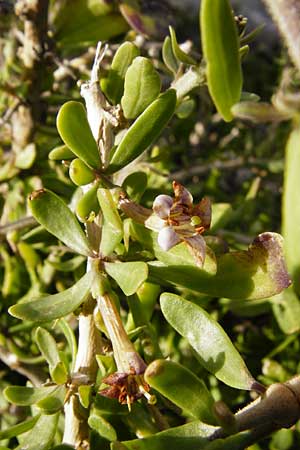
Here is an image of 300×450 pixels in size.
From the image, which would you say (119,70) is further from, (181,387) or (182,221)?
(181,387)

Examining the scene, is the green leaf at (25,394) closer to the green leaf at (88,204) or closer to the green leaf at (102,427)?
the green leaf at (102,427)

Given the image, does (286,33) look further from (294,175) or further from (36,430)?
(36,430)

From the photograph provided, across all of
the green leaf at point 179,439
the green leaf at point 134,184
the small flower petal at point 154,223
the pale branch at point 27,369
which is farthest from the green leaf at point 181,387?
the pale branch at point 27,369

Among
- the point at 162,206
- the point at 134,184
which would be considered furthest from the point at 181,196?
the point at 134,184

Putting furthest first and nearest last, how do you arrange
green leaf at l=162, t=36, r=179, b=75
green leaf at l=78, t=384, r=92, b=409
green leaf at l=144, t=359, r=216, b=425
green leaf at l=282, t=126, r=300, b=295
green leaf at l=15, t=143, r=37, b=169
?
green leaf at l=15, t=143, r=37, b=169, green leaf at l=162, t=36, r=179, b=75, green leaf at l=78, t=384, r=92, b=409, green leaf at l=144, t=359, r=216, b=425, green leaf at l=282, t=126, r=300, b=295

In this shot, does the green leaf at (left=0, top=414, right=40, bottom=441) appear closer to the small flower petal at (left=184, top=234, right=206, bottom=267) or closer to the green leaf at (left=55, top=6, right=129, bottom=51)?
the small flower petal at (left=184, top=234, right=206, bottom=267)

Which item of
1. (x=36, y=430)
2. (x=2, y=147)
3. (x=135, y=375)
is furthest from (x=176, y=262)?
(x=2, y=147)

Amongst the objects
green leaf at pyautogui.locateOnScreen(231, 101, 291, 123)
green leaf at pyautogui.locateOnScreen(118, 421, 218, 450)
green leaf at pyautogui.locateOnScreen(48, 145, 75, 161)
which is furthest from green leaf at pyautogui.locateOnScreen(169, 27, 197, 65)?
green leaf at pyautogui.locateOnScreen(118, 421, 218, 450)

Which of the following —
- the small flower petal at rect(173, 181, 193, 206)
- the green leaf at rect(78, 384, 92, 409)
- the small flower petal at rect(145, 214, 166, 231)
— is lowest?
the green leaf at rect(78, 384, 92, 409)
